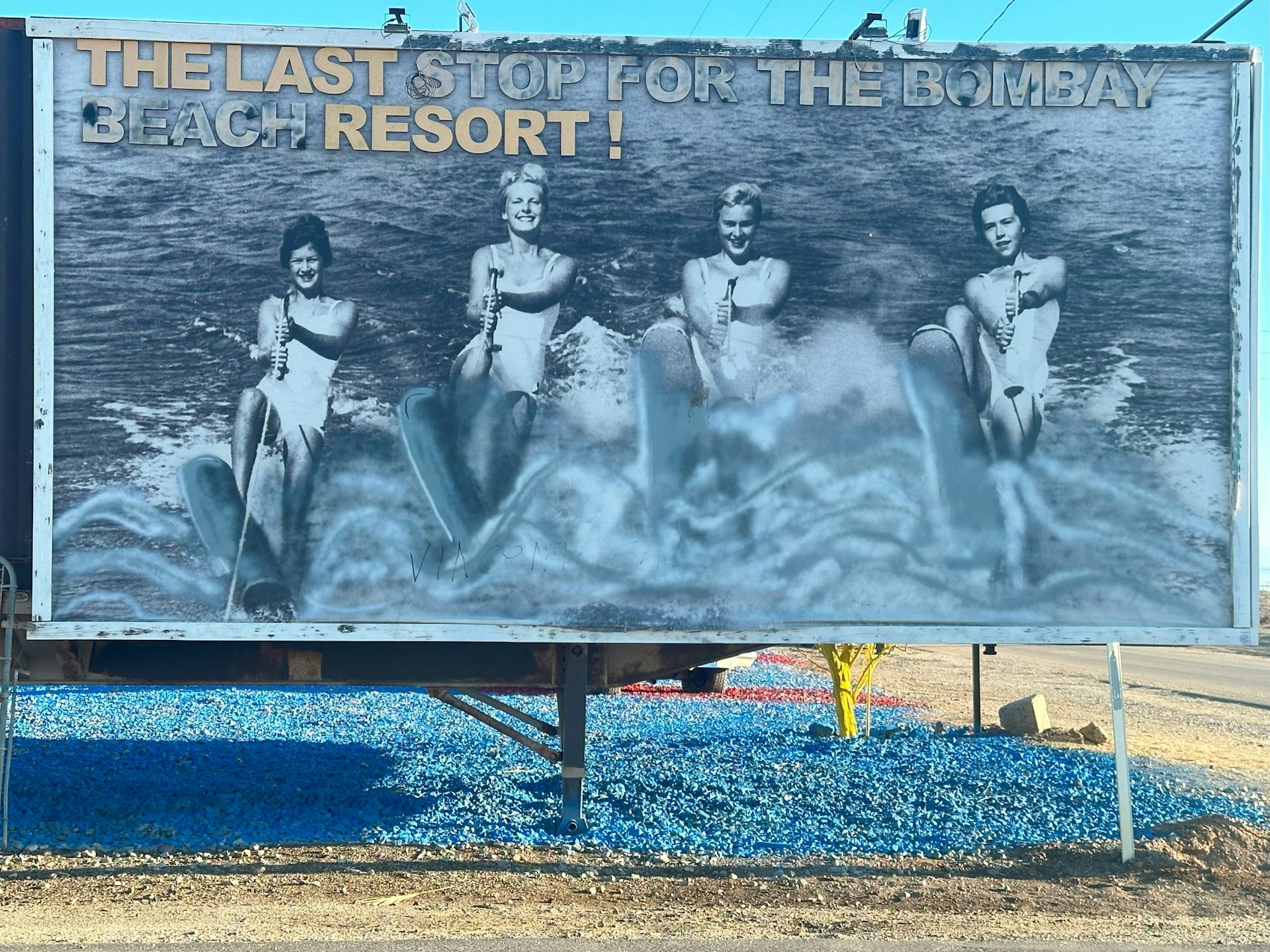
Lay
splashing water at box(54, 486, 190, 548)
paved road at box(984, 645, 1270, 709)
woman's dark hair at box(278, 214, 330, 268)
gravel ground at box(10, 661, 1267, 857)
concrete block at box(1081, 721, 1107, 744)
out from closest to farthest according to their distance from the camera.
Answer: splashing water at box(54, 486, 190, 548)
woman's dark hair at box(278, 214, 330, 268)
gravel ground at box(10, 661, 1267, 857)
concrete block at box(1081, 721, 1107, 744)
paved road at box(984, 645, 1270, 709)

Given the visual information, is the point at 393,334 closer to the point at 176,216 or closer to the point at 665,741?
the point at 176,216

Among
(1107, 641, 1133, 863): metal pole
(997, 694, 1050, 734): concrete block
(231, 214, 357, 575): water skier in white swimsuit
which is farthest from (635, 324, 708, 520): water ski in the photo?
(997, 694, 1050, 734): concrete block

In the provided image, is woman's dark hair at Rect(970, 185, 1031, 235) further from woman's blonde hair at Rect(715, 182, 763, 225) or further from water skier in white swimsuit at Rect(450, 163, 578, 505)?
water skier in white swimsuit at Rect(450, 163, 578, 505)

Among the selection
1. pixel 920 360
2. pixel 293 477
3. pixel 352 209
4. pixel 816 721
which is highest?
pixel 352 209

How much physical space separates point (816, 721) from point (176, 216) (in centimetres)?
908

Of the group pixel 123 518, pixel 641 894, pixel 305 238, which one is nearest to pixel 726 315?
pixel 305 238

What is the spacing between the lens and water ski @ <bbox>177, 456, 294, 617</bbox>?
5879 mm

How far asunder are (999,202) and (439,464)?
11.0 ft

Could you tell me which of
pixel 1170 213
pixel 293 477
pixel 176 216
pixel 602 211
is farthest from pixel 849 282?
pixel 176 216

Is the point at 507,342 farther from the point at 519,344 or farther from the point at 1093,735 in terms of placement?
the point at 1093,735

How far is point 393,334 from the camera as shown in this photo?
594cm

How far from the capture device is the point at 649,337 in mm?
6004

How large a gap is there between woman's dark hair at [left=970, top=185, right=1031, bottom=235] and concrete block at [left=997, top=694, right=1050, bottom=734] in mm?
6747

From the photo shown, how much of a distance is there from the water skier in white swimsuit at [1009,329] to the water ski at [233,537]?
3.87 m
